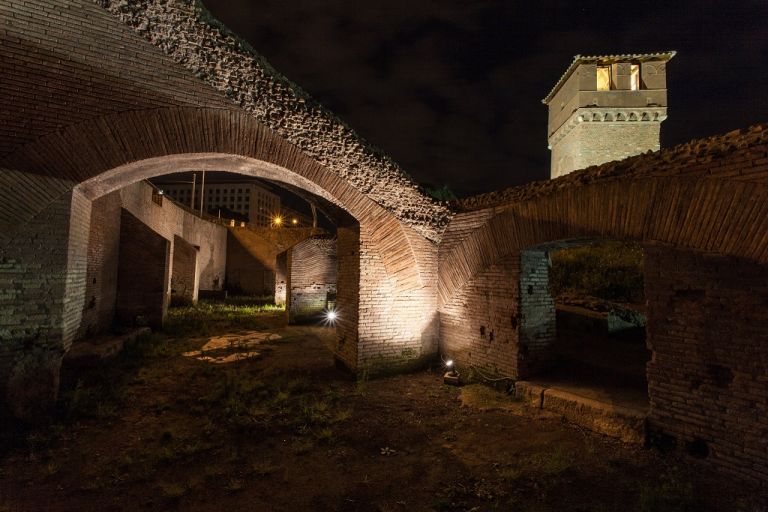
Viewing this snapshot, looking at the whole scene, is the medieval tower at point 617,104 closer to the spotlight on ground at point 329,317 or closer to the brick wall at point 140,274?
the spotlight on ground at point 329,317

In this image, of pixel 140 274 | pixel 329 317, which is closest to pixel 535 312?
pixel 329 317

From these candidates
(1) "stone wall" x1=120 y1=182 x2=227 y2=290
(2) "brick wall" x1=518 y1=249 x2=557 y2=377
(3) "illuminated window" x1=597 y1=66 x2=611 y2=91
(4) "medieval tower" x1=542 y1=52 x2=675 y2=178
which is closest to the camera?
(2) "brick wall" x1=518 y1=249 x2=557 y2=377

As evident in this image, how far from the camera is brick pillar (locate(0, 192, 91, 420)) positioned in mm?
4995

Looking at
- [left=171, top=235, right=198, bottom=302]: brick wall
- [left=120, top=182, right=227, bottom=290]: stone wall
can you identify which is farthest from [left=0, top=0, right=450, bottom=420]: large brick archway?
[left=171, top=235, right=198, bottom=302]: brick wall

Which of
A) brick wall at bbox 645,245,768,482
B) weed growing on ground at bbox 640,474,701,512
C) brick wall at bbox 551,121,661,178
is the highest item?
brick wall at bbox 551,121,661,178

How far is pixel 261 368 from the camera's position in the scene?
8117mm

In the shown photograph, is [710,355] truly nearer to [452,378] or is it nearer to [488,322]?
[488,322]

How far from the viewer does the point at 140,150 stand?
557 cm

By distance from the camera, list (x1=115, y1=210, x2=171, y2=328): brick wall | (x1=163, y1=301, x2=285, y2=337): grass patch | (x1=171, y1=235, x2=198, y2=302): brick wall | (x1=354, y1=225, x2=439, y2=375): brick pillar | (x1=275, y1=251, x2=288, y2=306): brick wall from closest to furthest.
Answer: (x1=354, y1=225, x2=439, y2=375): brick pillar, (x1=115, y1=210, x2=171, y2=328): brick wall, (x1=163, y1=301, x2=285, y2=337): grass patch, (x1=171, y1=235, x2=198, y2=302): brick wall, (x1=275, y1=251, x2=288, y2=306): brick wall

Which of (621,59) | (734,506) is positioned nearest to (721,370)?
(734,506)

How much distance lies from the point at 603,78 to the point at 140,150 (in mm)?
25259

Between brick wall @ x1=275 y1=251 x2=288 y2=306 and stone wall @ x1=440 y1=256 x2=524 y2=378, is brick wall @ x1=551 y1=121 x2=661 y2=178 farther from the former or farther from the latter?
stone wall @ x1=440 y1=256 x2=524 y2=378

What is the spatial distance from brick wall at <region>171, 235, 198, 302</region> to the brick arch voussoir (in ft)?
39.4

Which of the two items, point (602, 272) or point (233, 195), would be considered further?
point (233, 195)
